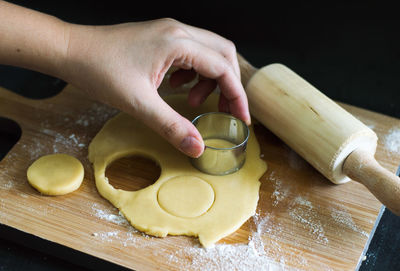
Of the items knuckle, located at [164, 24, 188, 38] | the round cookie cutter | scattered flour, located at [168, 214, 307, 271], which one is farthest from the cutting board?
knuckle, located at [164, 24, 188, 38]

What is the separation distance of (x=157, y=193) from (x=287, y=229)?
0.41 m

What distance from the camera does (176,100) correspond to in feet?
6.54

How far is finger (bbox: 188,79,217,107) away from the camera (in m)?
1.91

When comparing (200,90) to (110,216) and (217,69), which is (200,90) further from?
(110,216)

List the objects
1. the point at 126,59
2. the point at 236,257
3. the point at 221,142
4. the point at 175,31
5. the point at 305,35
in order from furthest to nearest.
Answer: the point at 305,35 < the point at 221,142 < the point at 175,31 < the point at 126,59 < the point at 236,257

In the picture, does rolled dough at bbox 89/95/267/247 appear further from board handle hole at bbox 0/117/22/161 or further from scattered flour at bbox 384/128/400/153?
scattered flour at bbox 384/128/400/153

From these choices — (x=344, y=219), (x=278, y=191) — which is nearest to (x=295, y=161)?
(x=278, y=191)

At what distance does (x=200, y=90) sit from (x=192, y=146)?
0.43 metres

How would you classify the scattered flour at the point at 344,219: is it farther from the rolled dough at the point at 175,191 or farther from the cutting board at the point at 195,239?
the rolled dough at the point at 175,191

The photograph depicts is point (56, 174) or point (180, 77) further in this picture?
point (180, 77)

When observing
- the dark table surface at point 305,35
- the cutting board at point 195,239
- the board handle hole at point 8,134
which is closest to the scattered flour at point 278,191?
the cutting board at point 195,239

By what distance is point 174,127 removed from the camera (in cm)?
151

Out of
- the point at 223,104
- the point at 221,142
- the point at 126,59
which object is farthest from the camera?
the point at 223,104

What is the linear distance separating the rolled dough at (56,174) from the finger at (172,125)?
1.00 feet
